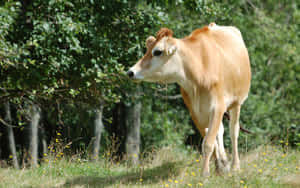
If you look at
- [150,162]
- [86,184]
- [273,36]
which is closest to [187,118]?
[273,36]

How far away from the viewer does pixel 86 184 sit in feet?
19.9

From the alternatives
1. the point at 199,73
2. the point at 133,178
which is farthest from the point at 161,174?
the point at 199,73

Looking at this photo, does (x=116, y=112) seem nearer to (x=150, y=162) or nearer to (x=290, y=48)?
(x=290, y=48)

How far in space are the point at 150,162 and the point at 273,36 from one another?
8.14m

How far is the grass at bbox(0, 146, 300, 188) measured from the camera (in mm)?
5465

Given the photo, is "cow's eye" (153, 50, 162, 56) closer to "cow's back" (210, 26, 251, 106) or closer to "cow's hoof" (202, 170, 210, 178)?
"cow's back" (210, 26, 251, 106)

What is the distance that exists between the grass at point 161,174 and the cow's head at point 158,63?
132cm

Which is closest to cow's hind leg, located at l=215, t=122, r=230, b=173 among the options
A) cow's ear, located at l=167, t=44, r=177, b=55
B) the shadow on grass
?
the shadow on grass

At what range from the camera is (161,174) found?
625 cm

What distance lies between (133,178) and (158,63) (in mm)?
1807

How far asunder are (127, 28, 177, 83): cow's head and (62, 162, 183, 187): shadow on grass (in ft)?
4.54

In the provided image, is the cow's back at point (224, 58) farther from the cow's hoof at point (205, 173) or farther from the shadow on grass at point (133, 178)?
the shadow on grass at point (133, 178)

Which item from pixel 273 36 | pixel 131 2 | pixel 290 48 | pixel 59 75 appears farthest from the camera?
pixel 290 48

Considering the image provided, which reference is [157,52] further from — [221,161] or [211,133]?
[221,161]
